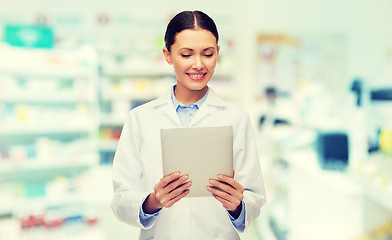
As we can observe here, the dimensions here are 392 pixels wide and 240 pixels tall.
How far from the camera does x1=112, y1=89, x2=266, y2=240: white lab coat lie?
1028mm

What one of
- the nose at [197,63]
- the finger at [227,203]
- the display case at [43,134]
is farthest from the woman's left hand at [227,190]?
the display case at [43,134]

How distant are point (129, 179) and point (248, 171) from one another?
355mm

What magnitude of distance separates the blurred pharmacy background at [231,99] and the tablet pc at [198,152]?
1.45 metres

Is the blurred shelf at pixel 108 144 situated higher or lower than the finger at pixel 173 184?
lower

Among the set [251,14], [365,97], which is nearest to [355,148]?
[365,97]

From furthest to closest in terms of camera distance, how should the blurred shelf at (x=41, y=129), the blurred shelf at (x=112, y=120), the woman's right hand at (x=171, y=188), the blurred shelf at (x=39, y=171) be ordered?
the blurred shelf at (x=112, y=120), the blurred shelf at (x=39, y=171), the blurred shelf at (x=41, y=129), the woman's right hand at (x=171, y=188)

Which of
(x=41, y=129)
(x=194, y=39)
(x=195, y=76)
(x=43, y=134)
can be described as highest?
(x=194, y=39)

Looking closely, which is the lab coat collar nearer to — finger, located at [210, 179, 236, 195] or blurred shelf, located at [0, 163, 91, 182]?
finger, located at [210, 179, 236, 195]

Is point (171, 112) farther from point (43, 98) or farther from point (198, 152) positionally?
point (43, 98)

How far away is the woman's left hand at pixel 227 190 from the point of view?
918 millimetres

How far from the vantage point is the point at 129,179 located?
1.04 meters

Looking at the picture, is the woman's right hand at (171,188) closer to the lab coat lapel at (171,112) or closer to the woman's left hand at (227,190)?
the woman's left hand at (227,190)

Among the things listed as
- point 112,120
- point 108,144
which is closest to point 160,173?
point 112,120

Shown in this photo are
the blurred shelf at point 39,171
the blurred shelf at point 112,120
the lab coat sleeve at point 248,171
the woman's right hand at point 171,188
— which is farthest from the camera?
the blurred shelf at point 112,120
